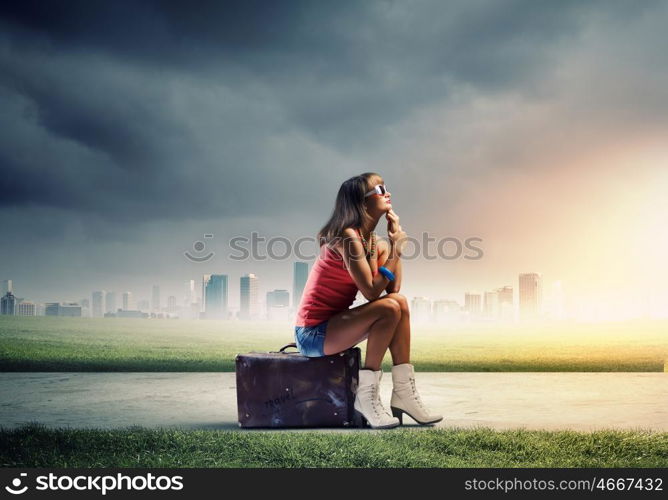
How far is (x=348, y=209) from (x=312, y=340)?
2.98ft

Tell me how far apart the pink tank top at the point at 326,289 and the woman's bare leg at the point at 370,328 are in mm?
143

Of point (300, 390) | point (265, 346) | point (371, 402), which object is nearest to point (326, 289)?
point (300, 390)

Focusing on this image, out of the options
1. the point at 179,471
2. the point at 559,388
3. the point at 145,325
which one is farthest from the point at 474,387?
the point at 145,325

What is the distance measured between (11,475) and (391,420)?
92.5 inches

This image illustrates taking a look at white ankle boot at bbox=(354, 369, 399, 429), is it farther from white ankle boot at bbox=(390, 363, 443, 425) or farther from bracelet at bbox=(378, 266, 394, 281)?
bracelet at bbox=(378, 266, 394, 281)

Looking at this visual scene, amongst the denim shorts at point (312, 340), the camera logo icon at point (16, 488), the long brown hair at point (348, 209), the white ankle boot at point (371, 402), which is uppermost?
the long brown hair at point (348, 209)

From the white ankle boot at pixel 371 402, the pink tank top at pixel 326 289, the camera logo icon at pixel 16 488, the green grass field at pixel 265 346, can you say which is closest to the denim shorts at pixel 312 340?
the pink tank top at pixel 326 289

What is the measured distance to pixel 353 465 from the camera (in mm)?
3807

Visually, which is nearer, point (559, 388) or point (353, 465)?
point (353, 465)

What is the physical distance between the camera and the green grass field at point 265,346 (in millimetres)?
10914

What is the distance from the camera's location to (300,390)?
4984 mm

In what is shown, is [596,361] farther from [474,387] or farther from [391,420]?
[391,420]

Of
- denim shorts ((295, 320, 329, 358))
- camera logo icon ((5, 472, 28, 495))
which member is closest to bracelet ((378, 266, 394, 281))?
denim shorts ((295, 320, 329, 358))

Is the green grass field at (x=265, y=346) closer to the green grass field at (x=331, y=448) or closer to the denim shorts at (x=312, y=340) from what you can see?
the denim shorts at (x=312, y=340)
